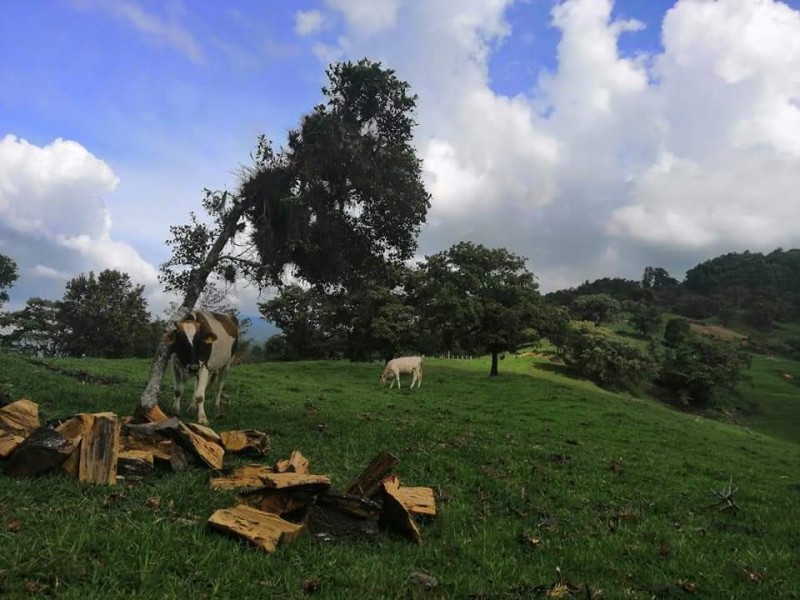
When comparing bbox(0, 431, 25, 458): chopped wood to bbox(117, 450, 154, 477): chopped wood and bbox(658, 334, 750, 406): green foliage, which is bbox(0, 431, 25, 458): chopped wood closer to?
bbox(117, 450, 154, 477): chopped wood

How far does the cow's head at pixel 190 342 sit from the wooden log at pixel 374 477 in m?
8.57

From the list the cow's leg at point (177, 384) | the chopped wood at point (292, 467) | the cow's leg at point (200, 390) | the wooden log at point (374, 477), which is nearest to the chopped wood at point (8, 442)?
the chopped wood at point (292, 467)

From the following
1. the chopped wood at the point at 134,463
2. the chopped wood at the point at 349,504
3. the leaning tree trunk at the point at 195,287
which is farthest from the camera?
the leaning tree trunk at the point at 195,287

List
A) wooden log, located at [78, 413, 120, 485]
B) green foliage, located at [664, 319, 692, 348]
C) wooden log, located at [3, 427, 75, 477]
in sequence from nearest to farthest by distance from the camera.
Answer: wooden log, located at [3, 427, 75, 477] → wooden log, located at [78, 413, 120, 485] → green foliage, located at [664, 319, 692, 348]

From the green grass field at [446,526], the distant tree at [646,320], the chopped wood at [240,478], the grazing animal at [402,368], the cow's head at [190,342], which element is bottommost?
the green grass field at [446,526]

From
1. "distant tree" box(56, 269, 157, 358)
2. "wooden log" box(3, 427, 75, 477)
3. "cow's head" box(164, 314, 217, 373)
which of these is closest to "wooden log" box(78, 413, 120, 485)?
"wooden log" box(3, 427, 75, 477)

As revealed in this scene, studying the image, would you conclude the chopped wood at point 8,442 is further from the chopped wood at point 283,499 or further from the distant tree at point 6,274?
the distant tree at point 6,274

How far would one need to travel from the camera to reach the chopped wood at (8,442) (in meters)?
7.44

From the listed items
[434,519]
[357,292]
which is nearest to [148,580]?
[434,519]

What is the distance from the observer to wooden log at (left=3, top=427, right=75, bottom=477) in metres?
7.20

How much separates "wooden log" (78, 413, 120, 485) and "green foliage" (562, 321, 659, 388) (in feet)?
169

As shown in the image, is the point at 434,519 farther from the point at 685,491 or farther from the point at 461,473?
the point at 685,491

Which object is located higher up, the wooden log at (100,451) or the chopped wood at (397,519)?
the wooden log at (100,451)

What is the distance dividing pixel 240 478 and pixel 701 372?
6778 cm
